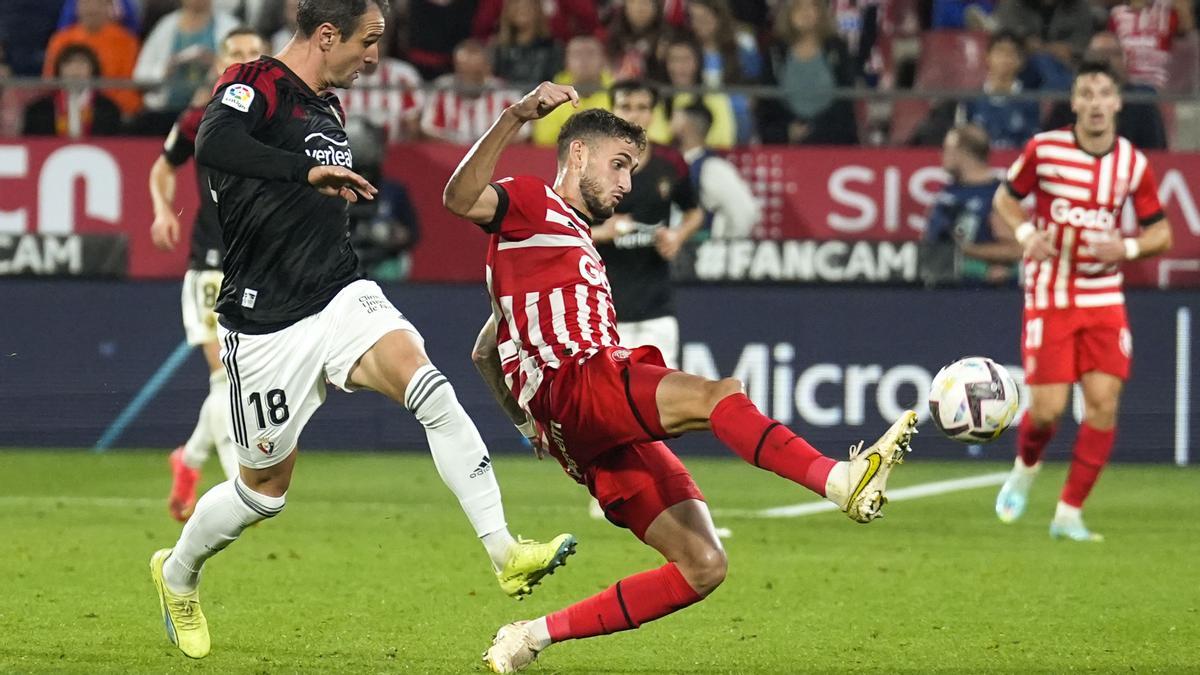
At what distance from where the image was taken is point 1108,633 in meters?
6.83

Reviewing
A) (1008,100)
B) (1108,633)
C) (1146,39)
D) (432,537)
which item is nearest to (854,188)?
(1008,100)

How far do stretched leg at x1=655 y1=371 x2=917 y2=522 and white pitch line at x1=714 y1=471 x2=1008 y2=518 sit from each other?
4.57 meters

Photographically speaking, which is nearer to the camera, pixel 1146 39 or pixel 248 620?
pixel 248 620

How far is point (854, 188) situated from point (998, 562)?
15.4ft

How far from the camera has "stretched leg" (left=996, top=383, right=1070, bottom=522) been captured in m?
9.75

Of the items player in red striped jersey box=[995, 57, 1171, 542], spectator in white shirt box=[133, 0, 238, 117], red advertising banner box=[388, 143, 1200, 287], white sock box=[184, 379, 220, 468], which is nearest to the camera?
player in red striped jersey box=[995, 57, 1171, 542]

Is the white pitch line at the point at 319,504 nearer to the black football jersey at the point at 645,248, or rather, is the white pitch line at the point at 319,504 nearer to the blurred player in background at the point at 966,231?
the black football jersey at the point at 645,248

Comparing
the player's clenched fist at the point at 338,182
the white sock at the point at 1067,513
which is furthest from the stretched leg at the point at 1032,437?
the player's clenched fist at the point at 338,182

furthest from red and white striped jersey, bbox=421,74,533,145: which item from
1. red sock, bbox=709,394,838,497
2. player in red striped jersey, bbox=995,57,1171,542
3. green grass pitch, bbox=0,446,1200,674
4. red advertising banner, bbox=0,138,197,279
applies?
red sock, bbox=709,394,838,497

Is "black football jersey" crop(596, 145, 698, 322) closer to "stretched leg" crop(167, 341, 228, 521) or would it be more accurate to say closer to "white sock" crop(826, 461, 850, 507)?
"stretched leg" crop(167, 341, 228, 521)

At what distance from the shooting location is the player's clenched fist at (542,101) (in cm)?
537

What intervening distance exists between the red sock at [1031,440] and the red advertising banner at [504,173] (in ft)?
10.3

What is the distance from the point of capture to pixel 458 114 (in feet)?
42.9

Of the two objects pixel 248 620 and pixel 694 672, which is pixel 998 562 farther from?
pixel 248 620
